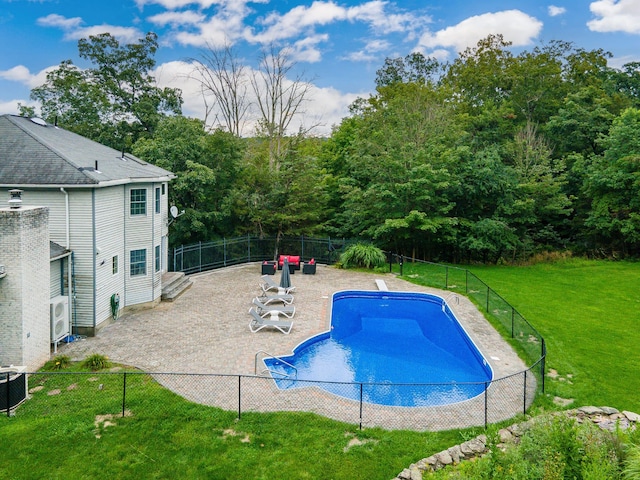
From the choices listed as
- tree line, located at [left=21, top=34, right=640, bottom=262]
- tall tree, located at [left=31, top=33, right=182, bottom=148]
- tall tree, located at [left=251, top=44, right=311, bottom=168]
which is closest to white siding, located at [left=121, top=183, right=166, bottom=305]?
tree line, located at [left=21, top=34, right=640, bottom=262]

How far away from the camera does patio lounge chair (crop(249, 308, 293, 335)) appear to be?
14438 mm

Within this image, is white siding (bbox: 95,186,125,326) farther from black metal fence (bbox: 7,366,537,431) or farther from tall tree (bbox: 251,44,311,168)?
→ tall tree (bbox: 251,44,311,168)

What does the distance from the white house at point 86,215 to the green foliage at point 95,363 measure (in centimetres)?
225

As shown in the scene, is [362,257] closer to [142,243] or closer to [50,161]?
[142,243]

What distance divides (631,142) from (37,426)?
3079 centimetres

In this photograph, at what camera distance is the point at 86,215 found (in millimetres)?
13547

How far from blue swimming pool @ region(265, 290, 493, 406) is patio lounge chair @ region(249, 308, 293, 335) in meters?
1.03

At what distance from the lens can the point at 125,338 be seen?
13602mm

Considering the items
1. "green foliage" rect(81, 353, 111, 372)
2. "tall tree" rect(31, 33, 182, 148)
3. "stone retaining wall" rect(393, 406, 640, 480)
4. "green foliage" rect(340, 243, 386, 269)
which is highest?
"tall tree" rect(31, 33, 182, 148)

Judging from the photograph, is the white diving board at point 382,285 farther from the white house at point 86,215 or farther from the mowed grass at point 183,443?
the mowed grass at point 183,443

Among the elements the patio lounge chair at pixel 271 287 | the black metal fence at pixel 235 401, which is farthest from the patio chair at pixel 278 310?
the black metal fence at pixel 235 401

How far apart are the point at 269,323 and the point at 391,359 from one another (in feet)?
13.0

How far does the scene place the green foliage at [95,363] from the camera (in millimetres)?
11211

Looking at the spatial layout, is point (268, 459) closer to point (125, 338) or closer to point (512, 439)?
point (512, 439)
